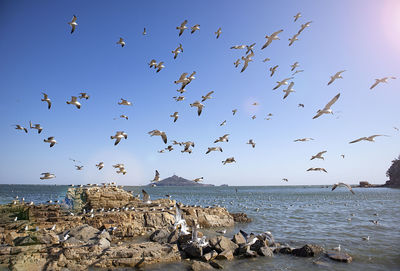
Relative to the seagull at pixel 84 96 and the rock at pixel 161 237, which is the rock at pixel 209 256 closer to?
the rock at pixel 161 237

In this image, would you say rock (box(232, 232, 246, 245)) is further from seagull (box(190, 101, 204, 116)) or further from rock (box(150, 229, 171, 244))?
seagull (box(190, 101, 204, 116))

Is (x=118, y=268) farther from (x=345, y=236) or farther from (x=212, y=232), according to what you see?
(x=345, y=236)

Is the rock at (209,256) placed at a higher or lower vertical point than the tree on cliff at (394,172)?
lower

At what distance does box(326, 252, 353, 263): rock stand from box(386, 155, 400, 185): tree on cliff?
156293 mm

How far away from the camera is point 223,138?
55.7 feet

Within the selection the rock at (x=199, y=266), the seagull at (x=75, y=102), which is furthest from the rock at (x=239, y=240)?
the seagull at (x=75, y=102)

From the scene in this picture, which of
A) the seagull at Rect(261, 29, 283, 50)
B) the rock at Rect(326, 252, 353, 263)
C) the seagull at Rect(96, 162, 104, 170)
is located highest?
the seagull at Rect(261, 29, 283, 50)

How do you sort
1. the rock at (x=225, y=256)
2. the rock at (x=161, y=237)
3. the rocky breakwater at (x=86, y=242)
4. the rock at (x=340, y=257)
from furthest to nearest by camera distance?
the rock at (x=161, y=237) → the rock at (x=340, y=257) → the rock at (x=225, y=256) → the rocky breakwater at (x=86, y=242)

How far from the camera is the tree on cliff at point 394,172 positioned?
444 feet

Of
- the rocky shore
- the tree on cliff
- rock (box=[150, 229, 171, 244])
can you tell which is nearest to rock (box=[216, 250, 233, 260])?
the rocky shore

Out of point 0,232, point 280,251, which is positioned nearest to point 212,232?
point 280,251

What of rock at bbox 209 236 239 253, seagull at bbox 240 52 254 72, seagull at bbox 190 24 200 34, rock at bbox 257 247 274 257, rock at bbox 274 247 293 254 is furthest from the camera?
seagull at bbox 190 24 200 34

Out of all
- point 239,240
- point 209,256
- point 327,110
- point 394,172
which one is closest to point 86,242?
point 209,256

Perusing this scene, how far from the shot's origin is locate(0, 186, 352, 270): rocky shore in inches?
400
